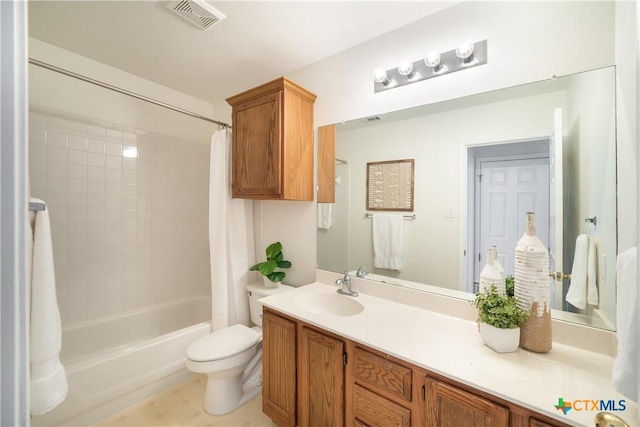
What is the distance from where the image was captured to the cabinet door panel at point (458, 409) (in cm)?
82

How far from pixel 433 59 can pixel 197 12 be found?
4.49 feet

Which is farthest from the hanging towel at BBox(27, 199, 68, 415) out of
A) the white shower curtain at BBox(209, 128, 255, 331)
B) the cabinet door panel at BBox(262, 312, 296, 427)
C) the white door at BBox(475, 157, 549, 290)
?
the white door at BBox(475, 157, 549, 290)

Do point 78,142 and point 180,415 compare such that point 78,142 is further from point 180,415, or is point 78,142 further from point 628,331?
point 628,331

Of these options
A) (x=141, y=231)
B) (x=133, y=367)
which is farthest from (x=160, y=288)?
(x=133, y=367)

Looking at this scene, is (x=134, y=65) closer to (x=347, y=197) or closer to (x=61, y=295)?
(x=61, y=295)

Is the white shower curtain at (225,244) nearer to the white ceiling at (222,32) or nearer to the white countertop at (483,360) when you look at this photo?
the white ceiling at (222,32)

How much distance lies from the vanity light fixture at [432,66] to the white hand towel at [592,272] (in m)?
0.99

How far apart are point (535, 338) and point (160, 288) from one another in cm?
284

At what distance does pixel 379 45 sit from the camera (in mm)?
1661

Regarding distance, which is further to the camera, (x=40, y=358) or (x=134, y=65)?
(x=134, y=65)

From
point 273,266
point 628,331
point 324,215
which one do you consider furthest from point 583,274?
point 273,266

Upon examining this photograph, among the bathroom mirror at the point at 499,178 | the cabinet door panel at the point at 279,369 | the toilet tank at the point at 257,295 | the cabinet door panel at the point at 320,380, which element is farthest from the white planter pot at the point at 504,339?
the toilet tank at the point at 257,295

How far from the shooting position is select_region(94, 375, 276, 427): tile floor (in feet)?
5.34

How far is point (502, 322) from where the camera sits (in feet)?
3.26
